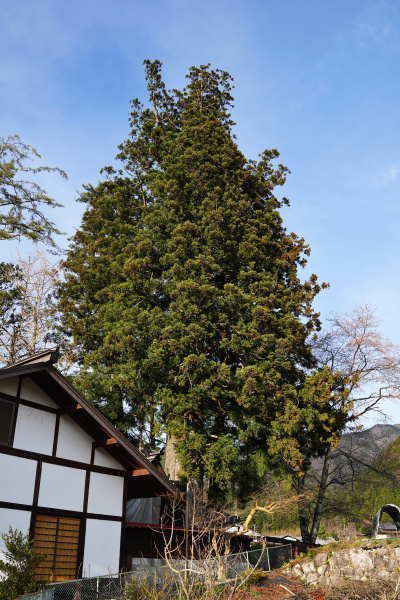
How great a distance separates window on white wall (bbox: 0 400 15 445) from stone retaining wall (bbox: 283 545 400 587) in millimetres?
9597

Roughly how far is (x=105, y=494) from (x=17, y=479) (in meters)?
2.53

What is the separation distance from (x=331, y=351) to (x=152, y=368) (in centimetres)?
1124

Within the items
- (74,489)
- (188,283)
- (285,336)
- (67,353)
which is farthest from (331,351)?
(74,489)

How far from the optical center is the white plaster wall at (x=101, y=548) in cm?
1165

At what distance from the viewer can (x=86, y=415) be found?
1230cm

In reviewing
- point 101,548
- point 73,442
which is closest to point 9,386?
point 73,442

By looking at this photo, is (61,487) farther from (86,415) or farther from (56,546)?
(86,415)

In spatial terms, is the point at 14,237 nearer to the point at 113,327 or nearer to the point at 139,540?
the point at 113,327

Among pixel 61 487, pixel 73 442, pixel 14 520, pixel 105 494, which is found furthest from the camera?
pixel 105 494

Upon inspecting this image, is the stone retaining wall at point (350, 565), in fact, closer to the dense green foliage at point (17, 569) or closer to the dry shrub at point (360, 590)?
the dry shrub at point (360, 590)

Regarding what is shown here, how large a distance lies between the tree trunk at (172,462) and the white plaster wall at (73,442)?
6354mm

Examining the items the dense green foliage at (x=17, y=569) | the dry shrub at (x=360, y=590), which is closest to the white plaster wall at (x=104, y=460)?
the dense green foliage at (x=17, y=569)

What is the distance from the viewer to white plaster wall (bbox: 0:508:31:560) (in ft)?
33.3

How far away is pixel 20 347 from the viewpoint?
26219 millimetres
